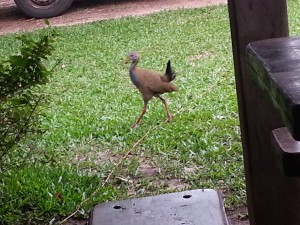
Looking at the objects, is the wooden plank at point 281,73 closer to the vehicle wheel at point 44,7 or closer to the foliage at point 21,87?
the foliage at point 21,87

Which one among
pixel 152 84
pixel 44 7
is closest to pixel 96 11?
pixel 44 7

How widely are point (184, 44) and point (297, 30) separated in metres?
1.21

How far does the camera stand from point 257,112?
2668mm

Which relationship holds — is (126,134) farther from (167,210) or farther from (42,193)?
(167,210)

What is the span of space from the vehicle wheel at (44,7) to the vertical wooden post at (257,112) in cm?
857

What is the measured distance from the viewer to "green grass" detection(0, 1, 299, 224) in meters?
3.88

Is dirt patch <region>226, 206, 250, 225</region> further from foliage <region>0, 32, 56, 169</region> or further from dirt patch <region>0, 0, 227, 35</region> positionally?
dirt patch <region>0, 0, 227, 35</region>

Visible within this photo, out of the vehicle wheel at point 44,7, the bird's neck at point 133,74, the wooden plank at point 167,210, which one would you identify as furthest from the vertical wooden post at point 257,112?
the vehicle wheel at point 44,7

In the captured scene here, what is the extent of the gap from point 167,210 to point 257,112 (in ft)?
2.84

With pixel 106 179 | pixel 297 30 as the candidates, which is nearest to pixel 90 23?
pixel 297 30

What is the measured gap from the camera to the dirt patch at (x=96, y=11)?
10.5 meters

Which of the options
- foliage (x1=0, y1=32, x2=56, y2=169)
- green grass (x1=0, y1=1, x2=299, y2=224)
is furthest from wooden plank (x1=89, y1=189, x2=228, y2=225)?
foliage (x1=0, y1=32, x2=56, y2=169)

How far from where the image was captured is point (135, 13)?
10.5 meters

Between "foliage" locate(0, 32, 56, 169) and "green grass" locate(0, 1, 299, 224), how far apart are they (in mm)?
443
